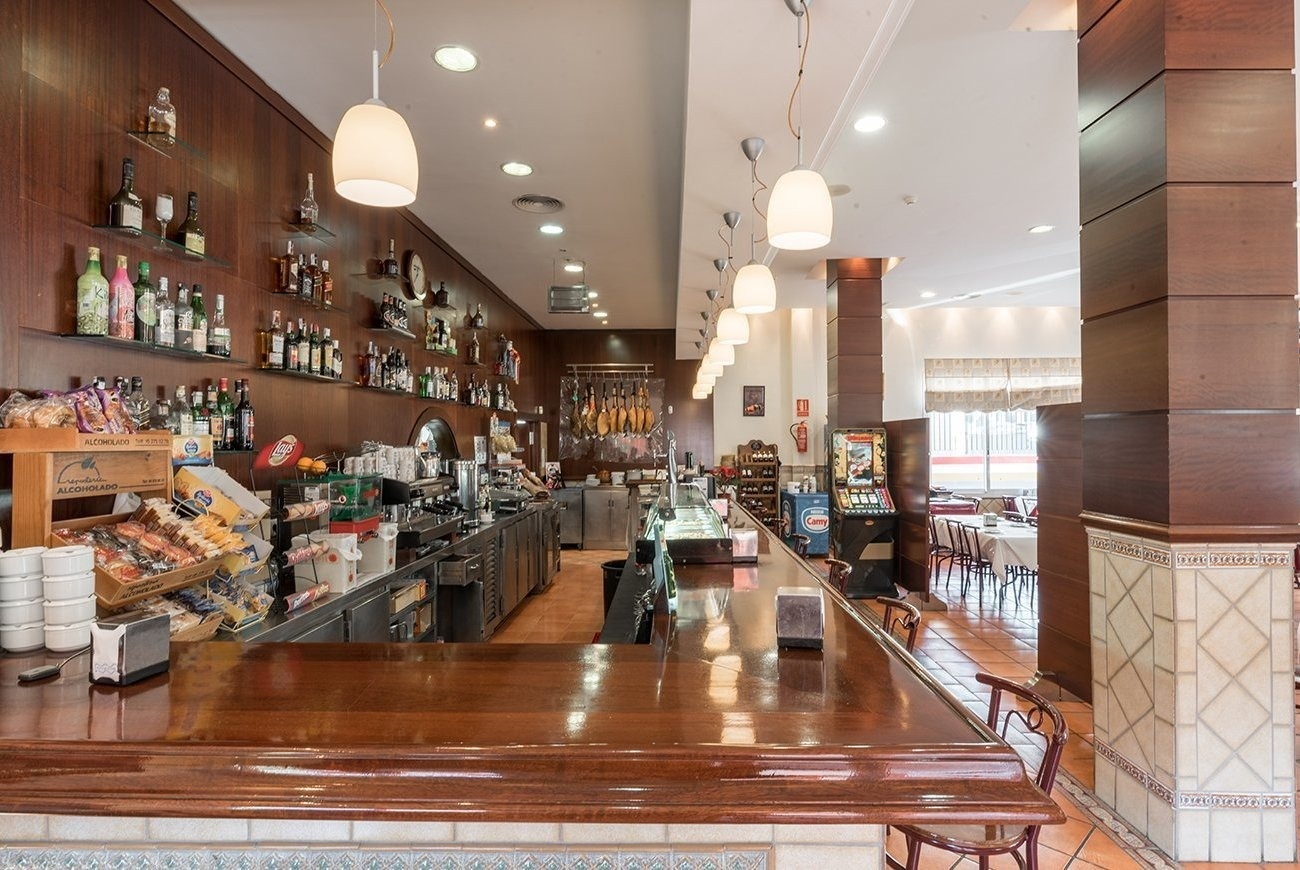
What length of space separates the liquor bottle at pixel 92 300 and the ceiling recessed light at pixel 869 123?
3780 mm

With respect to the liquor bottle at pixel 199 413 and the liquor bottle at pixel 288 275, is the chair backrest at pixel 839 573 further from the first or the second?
the liquor bottle at pixel 288 275

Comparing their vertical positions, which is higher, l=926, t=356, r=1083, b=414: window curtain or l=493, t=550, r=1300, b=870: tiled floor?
l=926, t=356, r=1083, b=414: window curtain

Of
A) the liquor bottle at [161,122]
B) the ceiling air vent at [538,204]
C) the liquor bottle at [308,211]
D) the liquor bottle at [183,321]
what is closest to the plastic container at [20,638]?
the liquor bottle at [183,321]

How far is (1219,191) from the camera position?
94.2 inches

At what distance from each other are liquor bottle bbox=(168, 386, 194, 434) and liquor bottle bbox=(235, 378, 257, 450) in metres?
0.27

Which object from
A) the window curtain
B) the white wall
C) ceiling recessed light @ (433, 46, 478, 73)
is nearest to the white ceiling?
ceiling recessed light @ (433, 46, 478, 73)

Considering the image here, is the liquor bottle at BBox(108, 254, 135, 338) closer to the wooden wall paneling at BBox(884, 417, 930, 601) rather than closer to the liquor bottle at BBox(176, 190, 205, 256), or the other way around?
the liquor bottle at BBox(176, 190, 205, 256)

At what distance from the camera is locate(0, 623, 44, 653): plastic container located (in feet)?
5.24

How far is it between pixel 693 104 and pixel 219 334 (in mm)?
2409

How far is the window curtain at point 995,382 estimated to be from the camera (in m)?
10.5

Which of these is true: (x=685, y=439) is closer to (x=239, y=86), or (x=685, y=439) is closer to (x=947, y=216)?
(x=947, y=216)

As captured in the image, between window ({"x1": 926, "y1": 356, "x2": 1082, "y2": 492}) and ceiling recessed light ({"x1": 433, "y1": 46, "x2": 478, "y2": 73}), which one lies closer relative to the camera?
ceiling recessed light ({"x1": 433, "y1": 46, "x2": 478, "y2": 73})

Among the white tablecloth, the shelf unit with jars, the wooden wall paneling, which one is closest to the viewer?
the white tablecloth

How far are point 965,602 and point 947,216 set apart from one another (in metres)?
3.80
